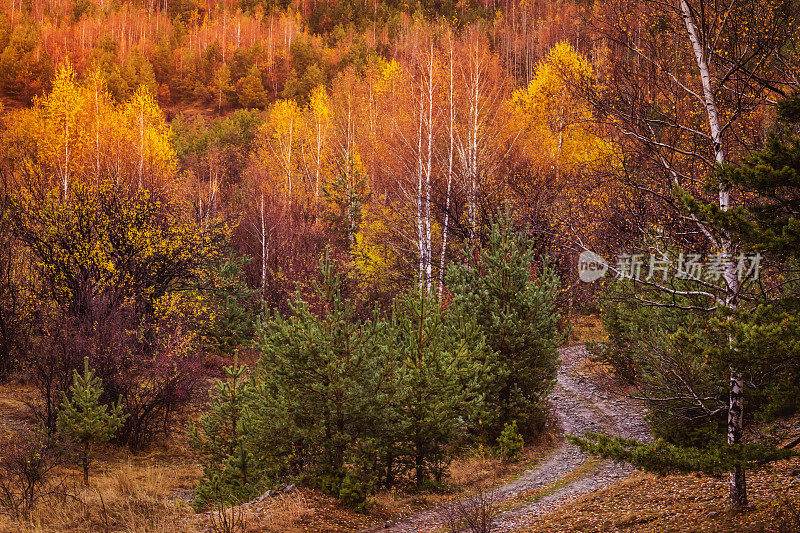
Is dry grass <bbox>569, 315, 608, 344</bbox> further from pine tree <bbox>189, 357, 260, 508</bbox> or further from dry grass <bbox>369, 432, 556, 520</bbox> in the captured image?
pine tree <bbox>189, 357, 260, 508</bbox>

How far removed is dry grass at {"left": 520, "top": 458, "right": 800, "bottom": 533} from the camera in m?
6.64

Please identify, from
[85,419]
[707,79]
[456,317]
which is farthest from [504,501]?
[85,419]

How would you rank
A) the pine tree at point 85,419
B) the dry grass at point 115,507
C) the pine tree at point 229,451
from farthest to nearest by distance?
the pine tree at point 85,419 → the pine tree at point 229,451 → the dry grass at point 115,507

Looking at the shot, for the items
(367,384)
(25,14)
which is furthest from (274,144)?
(25,14)

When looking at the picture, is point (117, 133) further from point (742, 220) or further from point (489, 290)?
point (742, 220)

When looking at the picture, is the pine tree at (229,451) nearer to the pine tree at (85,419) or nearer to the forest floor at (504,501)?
the forest floor at (504,501)

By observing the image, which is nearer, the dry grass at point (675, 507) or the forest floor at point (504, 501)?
the dry grass at point (675, 507)

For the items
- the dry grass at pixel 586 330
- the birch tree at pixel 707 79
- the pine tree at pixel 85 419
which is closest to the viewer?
the birch tree at pixel 707 79

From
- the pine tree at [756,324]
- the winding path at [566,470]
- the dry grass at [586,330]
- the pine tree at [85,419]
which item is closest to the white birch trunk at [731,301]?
the pine tree at [756,324]

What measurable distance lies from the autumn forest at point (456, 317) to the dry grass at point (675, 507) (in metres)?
0.05

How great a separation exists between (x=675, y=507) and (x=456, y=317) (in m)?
6.24

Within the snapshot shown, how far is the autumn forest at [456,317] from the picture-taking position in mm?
7055

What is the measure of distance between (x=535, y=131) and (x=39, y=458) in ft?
77.2

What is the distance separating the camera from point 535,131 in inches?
1062
